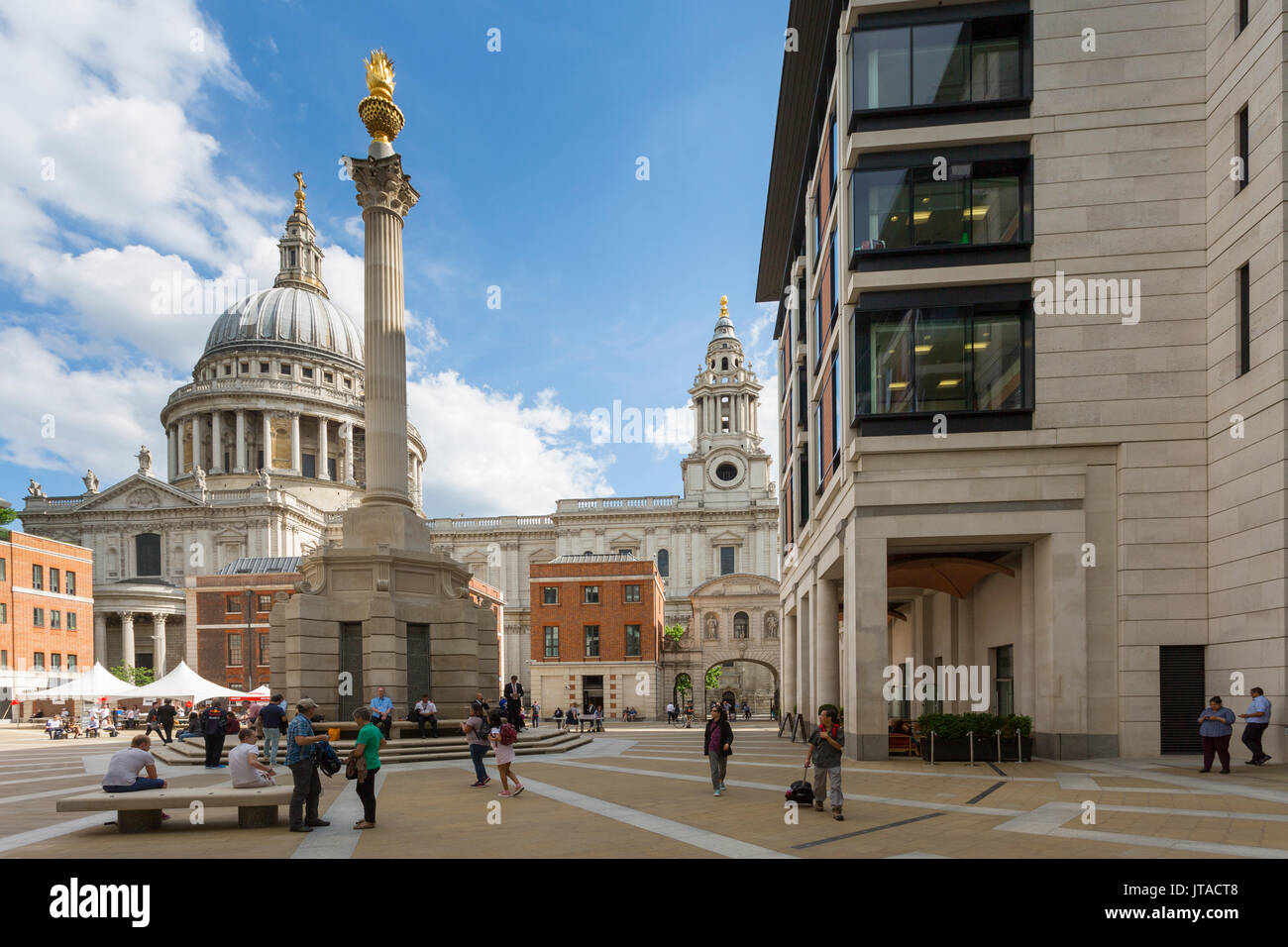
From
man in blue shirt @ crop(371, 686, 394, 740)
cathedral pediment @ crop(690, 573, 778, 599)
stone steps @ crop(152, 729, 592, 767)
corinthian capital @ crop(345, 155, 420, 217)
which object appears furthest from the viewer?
cathedral pediment @ crop(690, 573, 778, 599)

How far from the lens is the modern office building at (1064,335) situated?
21.4m

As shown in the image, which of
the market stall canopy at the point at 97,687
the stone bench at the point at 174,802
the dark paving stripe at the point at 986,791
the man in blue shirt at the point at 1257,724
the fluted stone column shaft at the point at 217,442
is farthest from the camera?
the fluted stone column shaft at the point at 217,442

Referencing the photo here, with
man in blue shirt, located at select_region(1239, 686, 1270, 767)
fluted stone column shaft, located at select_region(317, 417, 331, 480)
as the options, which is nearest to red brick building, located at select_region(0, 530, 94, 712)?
fluted stone column shaft, located at select_region(317, 417, 331, 480)

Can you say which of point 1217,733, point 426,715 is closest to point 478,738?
point 426,715

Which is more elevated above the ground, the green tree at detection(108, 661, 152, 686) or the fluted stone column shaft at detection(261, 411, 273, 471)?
the fluted stone column shaft at detection(261, 411, 273, 471)

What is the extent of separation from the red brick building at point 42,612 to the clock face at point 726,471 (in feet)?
198

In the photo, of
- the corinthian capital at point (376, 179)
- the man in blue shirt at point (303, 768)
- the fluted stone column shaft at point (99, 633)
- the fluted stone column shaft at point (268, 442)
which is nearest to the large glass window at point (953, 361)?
the man in blue shirt at point (303, 768)

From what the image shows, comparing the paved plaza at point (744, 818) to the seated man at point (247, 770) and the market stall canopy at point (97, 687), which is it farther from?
the market stall canopy at point (97, 687)

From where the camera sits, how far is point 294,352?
370 ft

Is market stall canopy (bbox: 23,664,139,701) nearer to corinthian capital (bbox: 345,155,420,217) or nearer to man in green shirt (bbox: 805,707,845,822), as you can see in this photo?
corinthian capital (bbox: 345,155,420,217)

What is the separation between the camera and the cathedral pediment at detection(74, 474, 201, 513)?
91.4m

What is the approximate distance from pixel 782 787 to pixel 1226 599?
1227 centimetres

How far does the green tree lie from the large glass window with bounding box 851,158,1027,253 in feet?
240
